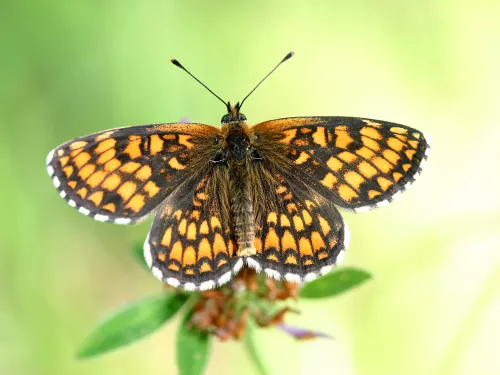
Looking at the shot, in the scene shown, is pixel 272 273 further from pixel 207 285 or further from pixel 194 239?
pixel 194 239

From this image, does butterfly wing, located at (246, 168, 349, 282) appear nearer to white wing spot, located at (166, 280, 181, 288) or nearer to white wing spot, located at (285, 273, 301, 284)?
white wing spot, located at (285, 273, 301, 284)

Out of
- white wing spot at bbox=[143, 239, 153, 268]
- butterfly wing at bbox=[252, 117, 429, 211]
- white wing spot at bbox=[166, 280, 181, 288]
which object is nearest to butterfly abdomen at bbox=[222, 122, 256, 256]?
butterfly wing at bbox=[252, 117, 429, 211]

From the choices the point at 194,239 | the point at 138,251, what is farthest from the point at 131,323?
the point at 194,239

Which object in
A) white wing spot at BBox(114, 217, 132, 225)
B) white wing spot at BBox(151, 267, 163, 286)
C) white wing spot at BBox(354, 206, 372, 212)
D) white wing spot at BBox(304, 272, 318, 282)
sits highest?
white wing spot at BBox(114, 217, 132, 225)

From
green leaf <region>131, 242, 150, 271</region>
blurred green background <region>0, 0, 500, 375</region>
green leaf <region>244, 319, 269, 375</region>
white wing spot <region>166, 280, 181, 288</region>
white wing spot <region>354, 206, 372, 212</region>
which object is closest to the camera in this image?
white wing spot <region>166, 280, 181, 288</region>

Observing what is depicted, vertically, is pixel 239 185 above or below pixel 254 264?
above
